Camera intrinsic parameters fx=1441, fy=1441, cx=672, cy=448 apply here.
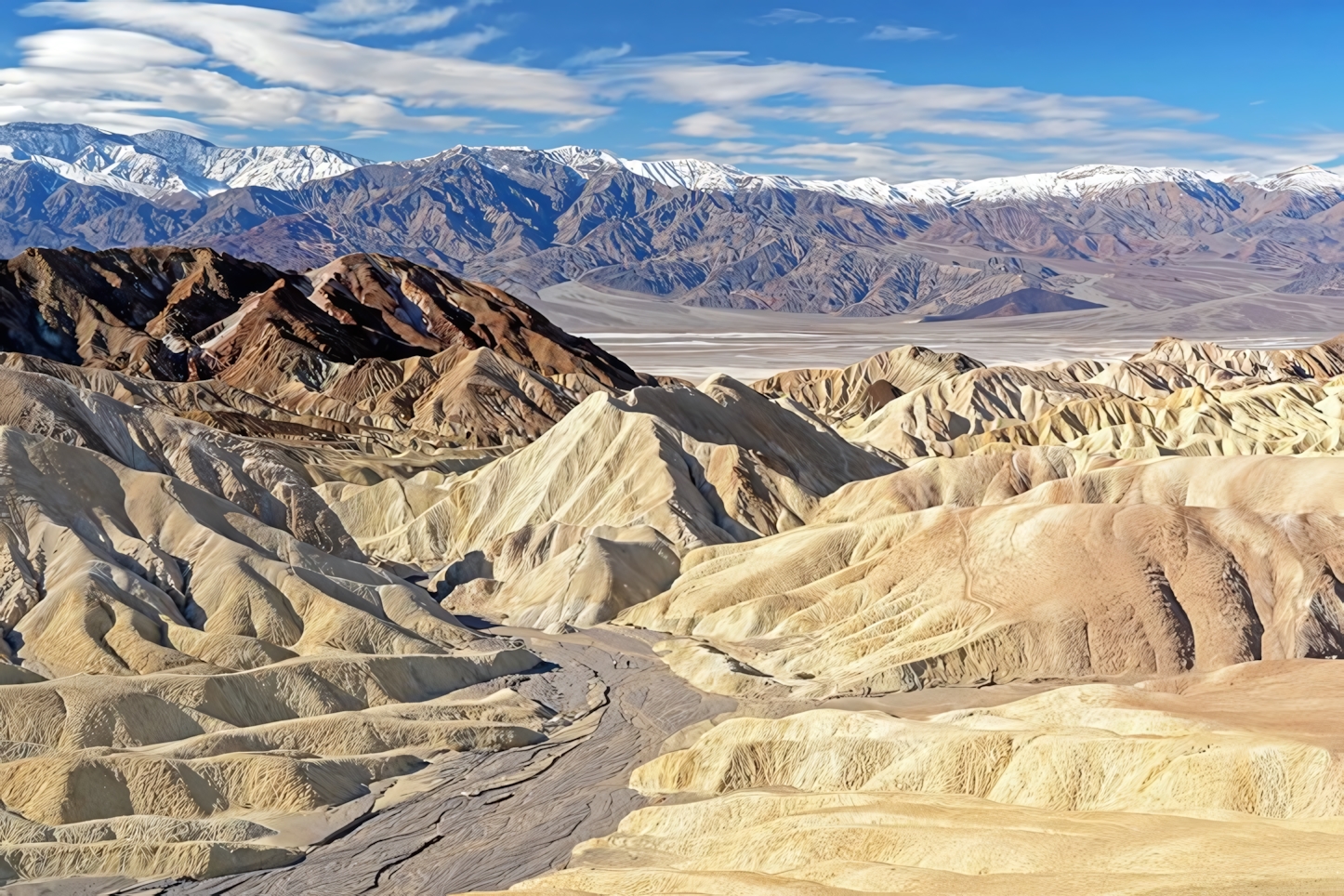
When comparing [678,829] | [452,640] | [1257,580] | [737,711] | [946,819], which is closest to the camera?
[946,819]

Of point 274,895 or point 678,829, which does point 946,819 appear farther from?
point 274,895

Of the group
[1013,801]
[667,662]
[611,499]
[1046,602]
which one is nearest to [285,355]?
[611,499]

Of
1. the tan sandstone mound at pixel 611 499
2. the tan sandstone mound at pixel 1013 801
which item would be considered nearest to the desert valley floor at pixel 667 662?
the tan sandstone mound at pixel 1013 801

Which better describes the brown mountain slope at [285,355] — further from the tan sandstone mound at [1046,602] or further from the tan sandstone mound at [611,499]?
the tan sandstone mound at [1046,602]

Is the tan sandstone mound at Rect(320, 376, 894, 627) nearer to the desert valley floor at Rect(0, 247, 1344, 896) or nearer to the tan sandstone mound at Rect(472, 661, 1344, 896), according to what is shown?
the desert valley floor at Rect(0, 247, 1344, 896)

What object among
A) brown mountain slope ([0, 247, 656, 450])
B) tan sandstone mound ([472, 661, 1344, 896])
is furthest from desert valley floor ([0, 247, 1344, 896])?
brown mountain slope ([0, 247, 656, 450])

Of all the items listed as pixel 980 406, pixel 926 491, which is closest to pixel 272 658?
pixel 926 491

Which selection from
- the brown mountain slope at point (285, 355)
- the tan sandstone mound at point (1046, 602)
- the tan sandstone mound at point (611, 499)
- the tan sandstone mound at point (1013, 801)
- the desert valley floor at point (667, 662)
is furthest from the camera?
the brown mountain slope at point (285, 355)

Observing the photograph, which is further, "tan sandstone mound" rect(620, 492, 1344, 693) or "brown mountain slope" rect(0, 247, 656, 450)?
"brown mountain slope" rect(0, 247, 656, 450)
